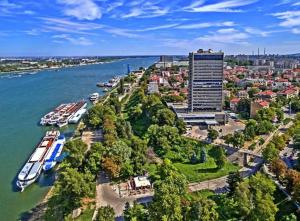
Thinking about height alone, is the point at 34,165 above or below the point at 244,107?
below

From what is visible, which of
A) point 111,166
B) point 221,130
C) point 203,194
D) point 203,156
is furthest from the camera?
point 221,130

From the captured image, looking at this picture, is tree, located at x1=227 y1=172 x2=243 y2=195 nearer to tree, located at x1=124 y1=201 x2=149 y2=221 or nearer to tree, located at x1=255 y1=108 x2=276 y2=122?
tree, located at x1=124 y1=201 x2=149 y2=221

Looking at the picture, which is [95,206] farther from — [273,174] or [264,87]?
[264,87]

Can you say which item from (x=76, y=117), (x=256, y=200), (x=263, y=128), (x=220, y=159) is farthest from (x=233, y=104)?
(x=256, y=200)

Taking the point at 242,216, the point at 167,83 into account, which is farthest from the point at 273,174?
the point at 167,83

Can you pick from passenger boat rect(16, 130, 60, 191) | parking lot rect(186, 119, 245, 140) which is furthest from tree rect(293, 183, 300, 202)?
passenger boat rect(16, 130, 60, 191)

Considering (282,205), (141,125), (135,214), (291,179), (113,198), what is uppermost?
(291,179)

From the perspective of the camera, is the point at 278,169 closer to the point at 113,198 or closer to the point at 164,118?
the point at 113,198
